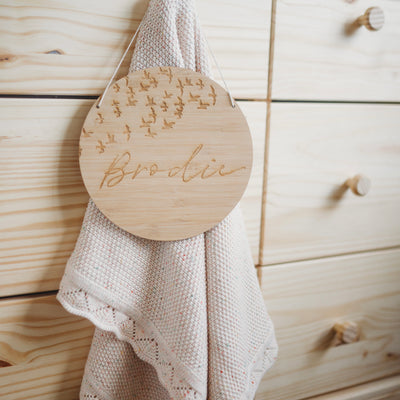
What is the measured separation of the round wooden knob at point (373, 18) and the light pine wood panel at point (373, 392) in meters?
0.67

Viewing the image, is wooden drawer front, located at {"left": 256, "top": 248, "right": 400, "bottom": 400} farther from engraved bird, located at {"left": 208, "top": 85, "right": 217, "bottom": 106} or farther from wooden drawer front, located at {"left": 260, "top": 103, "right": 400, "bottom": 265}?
engraved bird, located at {"left": 208, "top": 85, "right": 217, "bottom": 106}

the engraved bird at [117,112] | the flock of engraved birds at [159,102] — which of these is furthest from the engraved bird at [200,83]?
the engraved bird at [117,112]

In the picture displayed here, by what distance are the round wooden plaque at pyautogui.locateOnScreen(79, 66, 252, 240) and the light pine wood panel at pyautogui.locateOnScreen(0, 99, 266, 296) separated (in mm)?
53

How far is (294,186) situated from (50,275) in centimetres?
40

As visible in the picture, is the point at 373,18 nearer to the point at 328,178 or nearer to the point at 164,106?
the point at 328,178

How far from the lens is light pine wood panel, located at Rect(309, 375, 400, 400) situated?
2.48ft

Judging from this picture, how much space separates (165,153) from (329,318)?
1.52 ft

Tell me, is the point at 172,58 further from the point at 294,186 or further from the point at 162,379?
the point at 162,379

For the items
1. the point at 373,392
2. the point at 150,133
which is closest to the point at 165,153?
the point at 150,133

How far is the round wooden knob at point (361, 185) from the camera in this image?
0.63m

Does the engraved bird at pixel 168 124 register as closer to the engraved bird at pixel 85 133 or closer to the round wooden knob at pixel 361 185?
the engraved bird at pixel 85 133

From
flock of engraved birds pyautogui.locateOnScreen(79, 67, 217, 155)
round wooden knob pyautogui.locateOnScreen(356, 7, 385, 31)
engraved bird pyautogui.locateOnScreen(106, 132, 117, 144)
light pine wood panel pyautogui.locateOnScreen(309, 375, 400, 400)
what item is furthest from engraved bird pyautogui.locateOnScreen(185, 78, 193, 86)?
light pine wood panel pyautogui.locateOnScreen(309, 375, 400, 400)

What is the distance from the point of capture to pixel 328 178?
653 mm

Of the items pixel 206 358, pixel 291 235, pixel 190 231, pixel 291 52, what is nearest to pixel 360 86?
pixel 291 52
